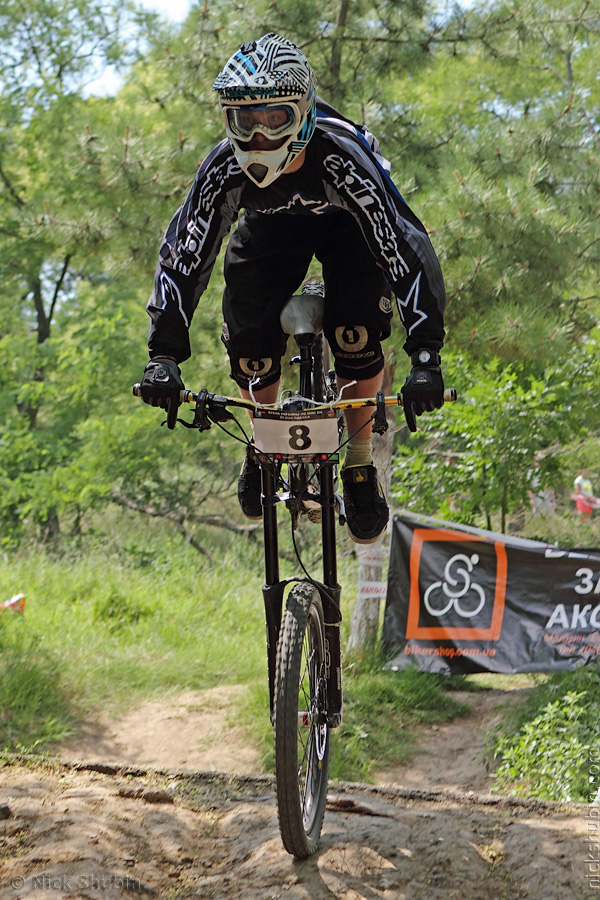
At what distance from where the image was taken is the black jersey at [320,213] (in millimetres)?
2752

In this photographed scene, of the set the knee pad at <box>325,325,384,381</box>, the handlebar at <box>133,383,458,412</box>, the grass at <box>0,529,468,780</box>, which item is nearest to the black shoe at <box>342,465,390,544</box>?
the knee pad at <box>325,325,384,381</box>

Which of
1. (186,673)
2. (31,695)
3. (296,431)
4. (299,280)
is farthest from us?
(186,673)

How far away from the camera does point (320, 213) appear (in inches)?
123

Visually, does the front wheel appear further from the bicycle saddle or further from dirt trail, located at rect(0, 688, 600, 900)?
the bicycle saddle

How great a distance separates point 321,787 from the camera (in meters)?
3.08

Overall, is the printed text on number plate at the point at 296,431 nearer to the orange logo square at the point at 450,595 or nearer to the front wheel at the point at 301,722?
the front wheel at the point at 301,722

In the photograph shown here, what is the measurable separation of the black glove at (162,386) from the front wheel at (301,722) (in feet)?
2.48

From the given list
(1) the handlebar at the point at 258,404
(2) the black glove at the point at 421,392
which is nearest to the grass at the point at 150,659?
(1) the handlebar at the point at 258,404

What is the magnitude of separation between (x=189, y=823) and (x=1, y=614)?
412 centimetres

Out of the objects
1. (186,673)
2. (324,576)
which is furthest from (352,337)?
(186,673)

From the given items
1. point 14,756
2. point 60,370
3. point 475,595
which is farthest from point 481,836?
point 60,370

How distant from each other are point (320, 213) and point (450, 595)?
4.44m

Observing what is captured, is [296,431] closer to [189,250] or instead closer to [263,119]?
[189,250]

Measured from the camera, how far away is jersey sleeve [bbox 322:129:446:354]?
2730mm
